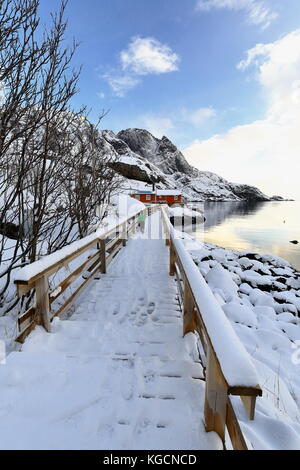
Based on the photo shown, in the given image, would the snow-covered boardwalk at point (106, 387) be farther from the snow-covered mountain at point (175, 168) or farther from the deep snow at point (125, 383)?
the snow-covered mountain at point (175, 168)

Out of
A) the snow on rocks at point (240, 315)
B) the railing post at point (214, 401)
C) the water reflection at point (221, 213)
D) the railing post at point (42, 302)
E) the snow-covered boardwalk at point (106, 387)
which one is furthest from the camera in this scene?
the water reflection at point (221, 213)

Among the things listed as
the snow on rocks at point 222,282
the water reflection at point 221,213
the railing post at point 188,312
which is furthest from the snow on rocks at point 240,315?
the water reflection at point 221,213

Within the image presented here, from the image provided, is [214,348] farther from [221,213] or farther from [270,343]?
[221,213]

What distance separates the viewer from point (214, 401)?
1490 mm

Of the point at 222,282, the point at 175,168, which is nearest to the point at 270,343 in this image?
the point at 222,282

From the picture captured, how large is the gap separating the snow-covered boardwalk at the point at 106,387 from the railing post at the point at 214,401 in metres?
0.07

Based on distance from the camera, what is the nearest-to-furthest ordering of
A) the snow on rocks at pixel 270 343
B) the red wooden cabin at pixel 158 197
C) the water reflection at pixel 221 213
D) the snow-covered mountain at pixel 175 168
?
the snow on rocks at pixel 270 343
the water reflection at pixel 221 213
the red wooden cabin at pixel 158 197
the snow-covered mountain at pixel 175 168

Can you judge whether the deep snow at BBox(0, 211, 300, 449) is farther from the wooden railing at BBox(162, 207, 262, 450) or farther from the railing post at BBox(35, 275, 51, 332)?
the wooden railing at BBox(162, 207, 262, 450)

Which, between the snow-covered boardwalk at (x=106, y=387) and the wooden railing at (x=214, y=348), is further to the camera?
the snow-covered boardwalk at (x=106, y=387)

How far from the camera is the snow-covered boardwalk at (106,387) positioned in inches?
61.8

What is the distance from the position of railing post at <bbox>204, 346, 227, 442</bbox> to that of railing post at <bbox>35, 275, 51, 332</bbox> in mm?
1976

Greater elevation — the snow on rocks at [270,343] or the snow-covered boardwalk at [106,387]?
the snow-covered boardwalk at [106,387]
